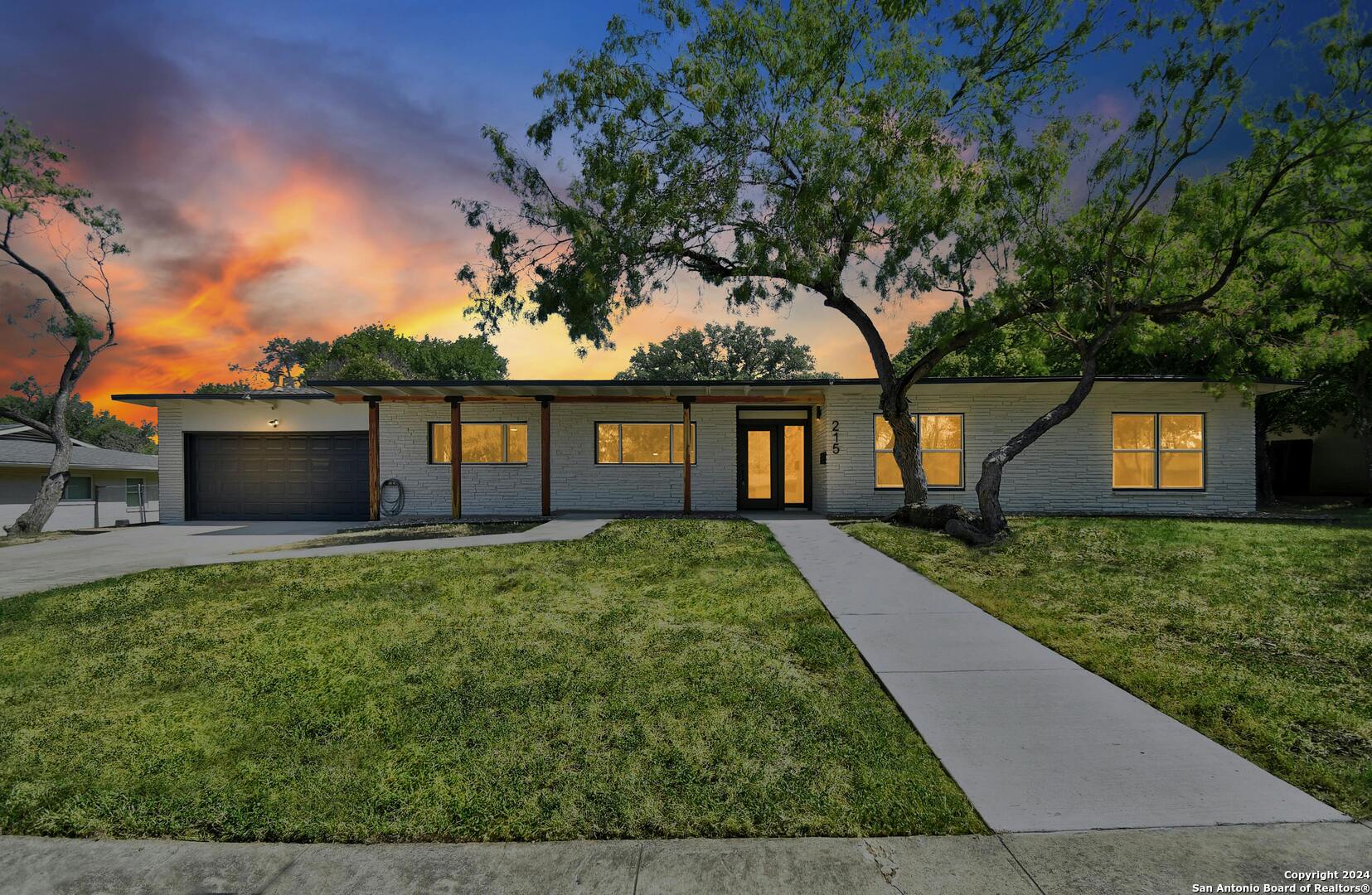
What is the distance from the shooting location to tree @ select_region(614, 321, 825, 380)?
113ft

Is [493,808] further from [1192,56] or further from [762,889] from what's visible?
[1192,56]

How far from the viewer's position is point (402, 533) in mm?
10789

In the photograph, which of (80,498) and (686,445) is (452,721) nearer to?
(686,445)

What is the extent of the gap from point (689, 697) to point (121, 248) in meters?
18.9

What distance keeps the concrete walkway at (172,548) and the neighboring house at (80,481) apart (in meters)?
4.15

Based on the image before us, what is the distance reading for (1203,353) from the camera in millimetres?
12641

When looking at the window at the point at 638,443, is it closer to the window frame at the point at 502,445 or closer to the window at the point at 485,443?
the window frame at the point at 502,445

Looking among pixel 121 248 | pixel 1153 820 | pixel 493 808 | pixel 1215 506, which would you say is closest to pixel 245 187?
pixel 121 248

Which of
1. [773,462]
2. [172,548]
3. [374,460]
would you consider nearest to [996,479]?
[773,462]

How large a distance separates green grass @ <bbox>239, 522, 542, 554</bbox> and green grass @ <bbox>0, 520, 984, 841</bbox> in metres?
A: 3.74

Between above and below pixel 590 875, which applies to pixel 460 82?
above

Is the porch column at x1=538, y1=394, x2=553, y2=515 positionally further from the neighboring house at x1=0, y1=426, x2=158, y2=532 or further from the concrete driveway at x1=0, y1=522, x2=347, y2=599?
the neighboring house at x1=0, y1=426, x2=158, y2=532

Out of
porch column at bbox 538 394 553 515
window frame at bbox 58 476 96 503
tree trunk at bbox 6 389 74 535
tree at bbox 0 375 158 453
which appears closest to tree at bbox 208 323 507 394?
tree at bbox 0 375 158 453

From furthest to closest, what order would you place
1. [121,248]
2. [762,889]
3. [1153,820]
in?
[121,248] → [1153,820] → [762,889]
